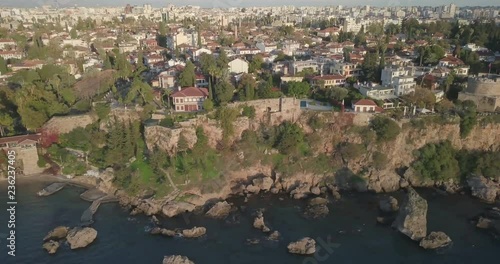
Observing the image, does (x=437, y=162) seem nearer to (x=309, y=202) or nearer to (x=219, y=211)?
(x=309, y=202)

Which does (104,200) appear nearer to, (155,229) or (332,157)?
(155,229)

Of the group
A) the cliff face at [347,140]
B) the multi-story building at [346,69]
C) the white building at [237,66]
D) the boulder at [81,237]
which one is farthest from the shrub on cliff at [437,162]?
the boulder at [81,237]

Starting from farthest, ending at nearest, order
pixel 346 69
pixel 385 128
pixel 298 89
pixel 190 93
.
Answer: pixel 346 69
pixel 298 89
pixel 190 93
pixel 385 128

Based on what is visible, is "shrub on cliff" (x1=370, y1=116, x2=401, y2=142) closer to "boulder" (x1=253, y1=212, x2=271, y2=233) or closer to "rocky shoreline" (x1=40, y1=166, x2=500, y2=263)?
"rocky shoreline" (x1=40, y1=166, x2=500, y2=263)

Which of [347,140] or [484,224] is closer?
[484,224]

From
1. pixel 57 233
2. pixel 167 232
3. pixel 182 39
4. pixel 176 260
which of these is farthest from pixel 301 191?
pixel 182 39

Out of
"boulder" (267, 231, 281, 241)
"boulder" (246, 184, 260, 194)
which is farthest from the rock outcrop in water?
"boulder" (246, 184, 260, 194)

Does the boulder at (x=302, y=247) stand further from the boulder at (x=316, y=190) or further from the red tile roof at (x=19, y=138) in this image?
the red tile roof at (x=19, y=138)

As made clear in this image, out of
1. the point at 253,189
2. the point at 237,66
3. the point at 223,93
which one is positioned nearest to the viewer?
the point at 253,189
